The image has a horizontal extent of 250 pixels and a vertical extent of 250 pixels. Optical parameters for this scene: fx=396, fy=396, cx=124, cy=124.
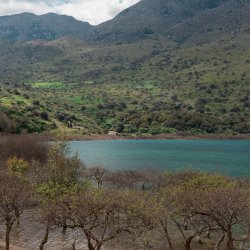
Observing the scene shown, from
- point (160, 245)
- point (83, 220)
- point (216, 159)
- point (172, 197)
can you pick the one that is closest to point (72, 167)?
point (160, 245)

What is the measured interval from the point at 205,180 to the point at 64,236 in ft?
56.0

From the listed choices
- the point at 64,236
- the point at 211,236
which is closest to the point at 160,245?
the point at 211,236

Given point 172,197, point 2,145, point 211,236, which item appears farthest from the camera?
point 2,145

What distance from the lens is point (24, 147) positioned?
100562 millimetres

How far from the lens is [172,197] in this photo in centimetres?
3478

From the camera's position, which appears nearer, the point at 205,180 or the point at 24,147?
the point at 205,180

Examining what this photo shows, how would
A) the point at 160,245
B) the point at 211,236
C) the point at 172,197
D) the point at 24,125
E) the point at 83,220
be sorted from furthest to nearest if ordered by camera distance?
the point at 24,125 < the point at 211,236 < the point at 160,245 < the point at 172,197 < the point at 83,220

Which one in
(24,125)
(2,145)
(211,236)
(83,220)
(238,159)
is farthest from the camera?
(24,125)

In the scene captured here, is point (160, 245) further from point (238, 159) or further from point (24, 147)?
point (238, 159)

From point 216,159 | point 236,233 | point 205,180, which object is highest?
point 205,180

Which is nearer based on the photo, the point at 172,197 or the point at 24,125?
the point at 172,197

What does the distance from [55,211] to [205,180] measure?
21.4 metres

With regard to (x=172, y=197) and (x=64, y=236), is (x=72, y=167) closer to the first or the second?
(x=64, y=236)

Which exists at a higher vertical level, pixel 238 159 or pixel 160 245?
pixel 160 245
